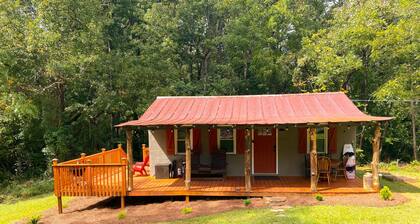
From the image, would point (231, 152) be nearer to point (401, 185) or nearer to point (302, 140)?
point (302, 140)

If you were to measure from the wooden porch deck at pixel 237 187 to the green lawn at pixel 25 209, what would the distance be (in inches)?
116

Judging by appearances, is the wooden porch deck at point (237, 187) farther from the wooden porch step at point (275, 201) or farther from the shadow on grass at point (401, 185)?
the shadow on grass at point (401, 185)

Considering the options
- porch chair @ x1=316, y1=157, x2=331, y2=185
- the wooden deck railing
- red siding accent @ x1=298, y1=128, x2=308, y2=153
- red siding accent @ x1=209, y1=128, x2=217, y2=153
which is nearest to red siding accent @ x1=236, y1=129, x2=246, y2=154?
red siding accent @ x1=209, y1=128, x2=217, y2=153

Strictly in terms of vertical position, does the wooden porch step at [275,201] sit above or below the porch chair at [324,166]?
below

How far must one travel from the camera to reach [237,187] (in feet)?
32.4

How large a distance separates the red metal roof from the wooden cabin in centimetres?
3

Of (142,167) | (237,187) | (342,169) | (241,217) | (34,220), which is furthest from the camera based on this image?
(142,167)

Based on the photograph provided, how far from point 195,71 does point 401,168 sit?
15.8 m

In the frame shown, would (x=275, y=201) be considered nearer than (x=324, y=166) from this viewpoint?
Yes

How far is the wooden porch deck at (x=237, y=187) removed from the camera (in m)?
9.35

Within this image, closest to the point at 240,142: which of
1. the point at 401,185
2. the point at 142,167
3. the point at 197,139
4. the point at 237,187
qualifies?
the point at 197,139

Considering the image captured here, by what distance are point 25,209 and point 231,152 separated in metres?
7.00

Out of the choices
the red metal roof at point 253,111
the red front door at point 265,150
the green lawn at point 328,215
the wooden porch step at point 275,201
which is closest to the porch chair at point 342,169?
the red metal roof at point 253,111

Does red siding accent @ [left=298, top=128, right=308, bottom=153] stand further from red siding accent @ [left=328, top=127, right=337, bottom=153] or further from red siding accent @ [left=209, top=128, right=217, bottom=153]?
red siding accent @ [left=209, top=128, right=217, bottom=153]
